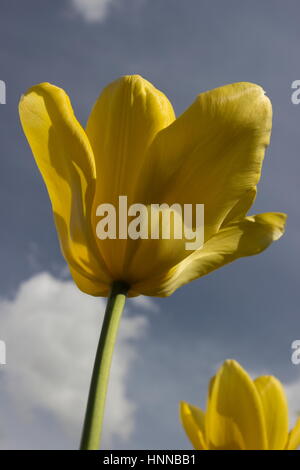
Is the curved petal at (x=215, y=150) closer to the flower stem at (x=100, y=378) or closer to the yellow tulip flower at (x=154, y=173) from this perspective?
the yellow tulip flower at (x=154, y=173)

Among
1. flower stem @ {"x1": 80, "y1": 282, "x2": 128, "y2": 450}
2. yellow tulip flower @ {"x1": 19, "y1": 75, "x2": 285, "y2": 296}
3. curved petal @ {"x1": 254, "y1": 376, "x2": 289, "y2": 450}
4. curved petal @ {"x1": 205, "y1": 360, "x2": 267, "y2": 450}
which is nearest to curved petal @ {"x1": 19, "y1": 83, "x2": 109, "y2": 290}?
yellow tulip flower @ {"x1": 19, "y1": 75, "x2": 285, "y2": 296}

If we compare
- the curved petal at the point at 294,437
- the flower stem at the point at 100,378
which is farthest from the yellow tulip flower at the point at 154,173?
the curved petal at the point at 294,437

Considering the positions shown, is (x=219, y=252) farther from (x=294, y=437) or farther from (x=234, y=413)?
(x=294, y=437)

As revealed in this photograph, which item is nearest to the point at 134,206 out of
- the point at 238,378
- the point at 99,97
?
the point at 99,97

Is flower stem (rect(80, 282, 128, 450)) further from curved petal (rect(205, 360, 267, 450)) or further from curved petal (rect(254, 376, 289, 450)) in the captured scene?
curved petal (rect(254, 376, 289, 450))

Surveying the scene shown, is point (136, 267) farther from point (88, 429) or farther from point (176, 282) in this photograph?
point (88, 429)

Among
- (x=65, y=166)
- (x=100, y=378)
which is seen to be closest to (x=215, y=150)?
(x=65, y=166)
